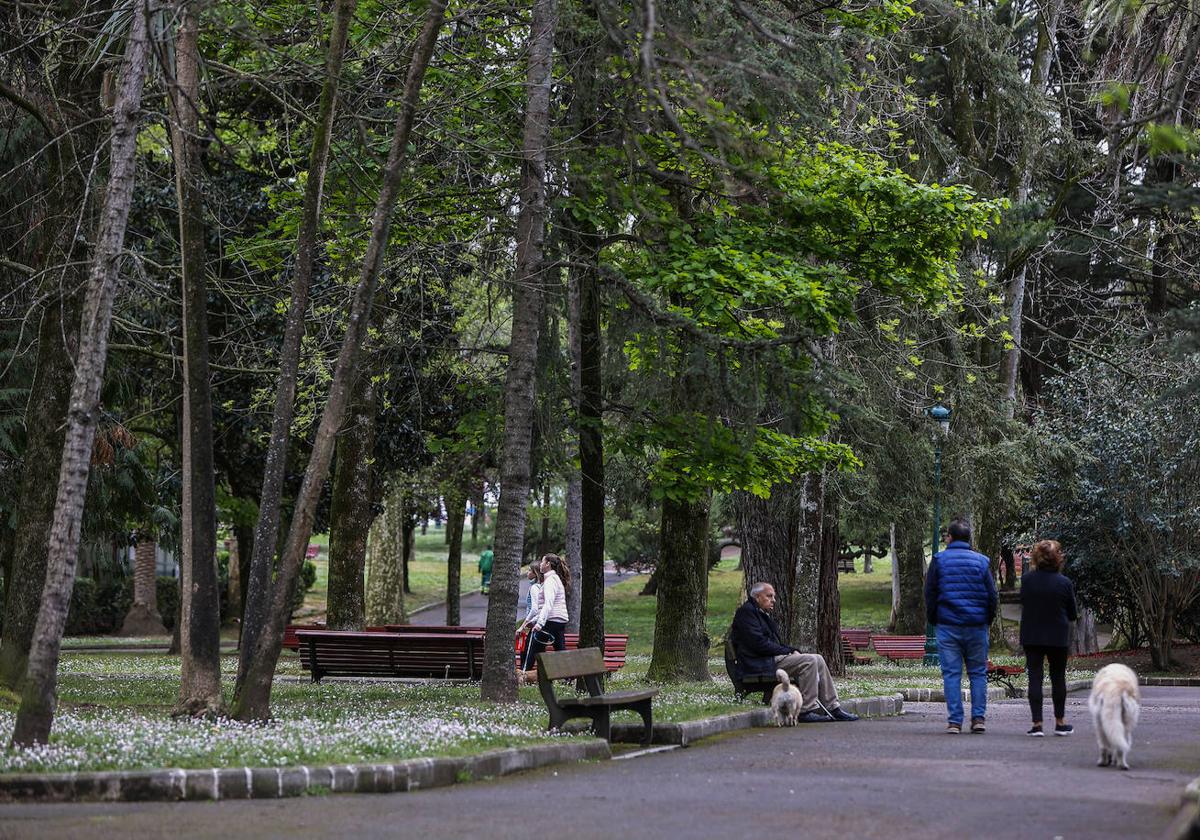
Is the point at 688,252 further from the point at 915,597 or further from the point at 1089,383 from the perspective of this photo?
the point at 915,597

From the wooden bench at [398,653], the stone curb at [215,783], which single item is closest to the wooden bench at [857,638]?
the wooden bench at [398,653]

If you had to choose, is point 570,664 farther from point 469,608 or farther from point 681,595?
point 469,608

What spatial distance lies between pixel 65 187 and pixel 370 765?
10135mm

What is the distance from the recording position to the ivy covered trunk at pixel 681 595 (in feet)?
66.5

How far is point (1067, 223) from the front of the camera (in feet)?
119

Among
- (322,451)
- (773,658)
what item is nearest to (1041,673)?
(773,658)

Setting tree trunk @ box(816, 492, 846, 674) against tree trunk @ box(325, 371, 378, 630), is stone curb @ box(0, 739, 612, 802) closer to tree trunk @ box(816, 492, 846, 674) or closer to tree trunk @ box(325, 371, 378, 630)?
tree trunk @ box(325, 371, 378, 630)

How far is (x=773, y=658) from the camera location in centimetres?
1641

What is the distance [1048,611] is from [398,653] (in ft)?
33.4

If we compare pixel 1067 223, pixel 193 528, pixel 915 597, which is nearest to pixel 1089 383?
pixel 1067 223

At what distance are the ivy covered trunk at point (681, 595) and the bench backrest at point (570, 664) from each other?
20.0ft

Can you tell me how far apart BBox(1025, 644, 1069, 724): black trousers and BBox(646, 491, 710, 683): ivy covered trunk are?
255 inches

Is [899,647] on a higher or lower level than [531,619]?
lower

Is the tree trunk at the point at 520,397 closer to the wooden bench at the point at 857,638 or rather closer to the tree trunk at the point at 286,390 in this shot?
the tree trunk at the point at 286,390
